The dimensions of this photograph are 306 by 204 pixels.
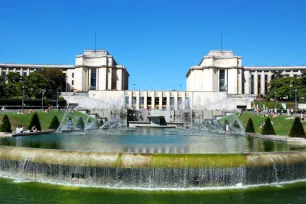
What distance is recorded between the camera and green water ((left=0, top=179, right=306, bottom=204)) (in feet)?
36.3

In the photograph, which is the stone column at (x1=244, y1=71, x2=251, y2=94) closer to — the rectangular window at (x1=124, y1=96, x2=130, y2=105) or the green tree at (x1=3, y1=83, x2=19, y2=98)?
the rectangular window at (x1=124, y1=96, x2=130, y2=105)

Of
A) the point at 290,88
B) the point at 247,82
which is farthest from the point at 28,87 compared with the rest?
the point at 247,82

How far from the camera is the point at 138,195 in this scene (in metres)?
11.7

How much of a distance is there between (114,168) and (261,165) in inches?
217

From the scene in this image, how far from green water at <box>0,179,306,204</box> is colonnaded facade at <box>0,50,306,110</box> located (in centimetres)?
6720

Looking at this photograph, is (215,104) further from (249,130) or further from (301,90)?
(249,130)

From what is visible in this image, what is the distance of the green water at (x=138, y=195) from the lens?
435 inches

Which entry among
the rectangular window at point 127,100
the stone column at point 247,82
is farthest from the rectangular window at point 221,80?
the rectangular window at point 127,100

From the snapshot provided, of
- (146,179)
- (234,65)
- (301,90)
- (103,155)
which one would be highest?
(234,65)

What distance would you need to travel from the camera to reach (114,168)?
12.4 meters

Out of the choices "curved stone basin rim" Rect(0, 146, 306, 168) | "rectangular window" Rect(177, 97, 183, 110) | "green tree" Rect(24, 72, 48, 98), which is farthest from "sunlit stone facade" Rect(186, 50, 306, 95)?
"curved stone basin rim" Rect(0, 146, 306, 168)

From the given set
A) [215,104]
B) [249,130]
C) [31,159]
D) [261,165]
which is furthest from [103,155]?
[215,104]

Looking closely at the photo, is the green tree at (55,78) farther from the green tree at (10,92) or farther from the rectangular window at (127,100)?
the rectangular window at (127,100)

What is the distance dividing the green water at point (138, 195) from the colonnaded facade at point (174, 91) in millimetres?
67203
